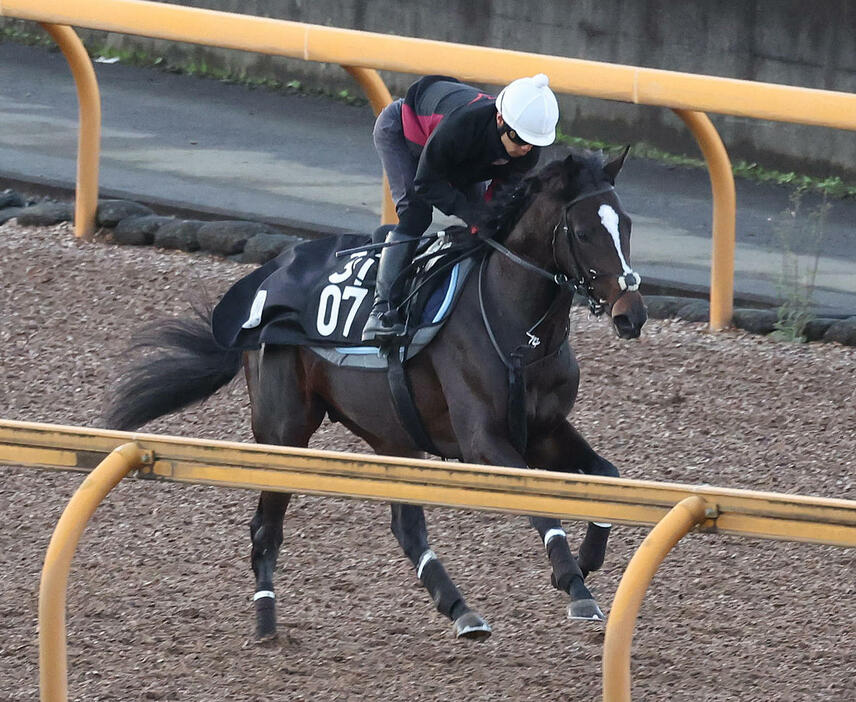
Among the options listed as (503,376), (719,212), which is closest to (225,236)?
(719,212)

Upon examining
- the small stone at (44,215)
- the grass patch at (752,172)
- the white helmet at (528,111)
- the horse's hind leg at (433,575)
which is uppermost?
the white helmet at (528,111)

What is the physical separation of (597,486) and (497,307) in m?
1.74

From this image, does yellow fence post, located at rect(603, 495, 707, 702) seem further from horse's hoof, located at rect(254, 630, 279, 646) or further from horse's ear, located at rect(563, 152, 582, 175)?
horse's hoof, located at rect(254, 630, 279, 646)

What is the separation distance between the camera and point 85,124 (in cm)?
894

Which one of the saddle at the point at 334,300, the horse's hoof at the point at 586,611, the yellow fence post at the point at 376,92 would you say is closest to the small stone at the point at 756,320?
the yellow fence post at the point at 376,92

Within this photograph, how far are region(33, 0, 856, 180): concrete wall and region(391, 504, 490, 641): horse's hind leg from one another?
6.67 metres

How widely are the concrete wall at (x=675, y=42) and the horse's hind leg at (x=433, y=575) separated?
667cm

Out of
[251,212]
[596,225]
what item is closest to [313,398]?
[596,225]

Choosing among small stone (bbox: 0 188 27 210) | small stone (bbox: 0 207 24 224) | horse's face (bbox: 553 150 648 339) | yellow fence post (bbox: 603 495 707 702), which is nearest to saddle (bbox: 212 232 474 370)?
horse's face (bbox: 553 150 648 339)

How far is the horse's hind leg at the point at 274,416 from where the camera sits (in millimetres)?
5797

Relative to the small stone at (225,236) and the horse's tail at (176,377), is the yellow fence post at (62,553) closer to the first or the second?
the horse's tail at (176,377)

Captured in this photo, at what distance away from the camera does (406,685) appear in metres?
5.18

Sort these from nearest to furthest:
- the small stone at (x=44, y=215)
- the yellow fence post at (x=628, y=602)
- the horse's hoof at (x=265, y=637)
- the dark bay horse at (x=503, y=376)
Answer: the yellow fence post at (x=628, y=602), the dark bay horse at (x=503, y=376), the horse's hoof at (x=265, y=637), the small stone at (x=44, y=215)

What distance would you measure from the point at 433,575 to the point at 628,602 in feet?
6.73
